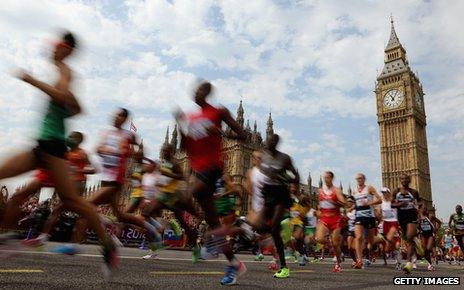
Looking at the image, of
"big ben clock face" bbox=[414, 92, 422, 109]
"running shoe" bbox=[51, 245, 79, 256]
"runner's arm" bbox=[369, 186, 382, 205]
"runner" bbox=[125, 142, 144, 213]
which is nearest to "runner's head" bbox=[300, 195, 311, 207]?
"runner's arm" bbox=[369, 186, 382, 205]

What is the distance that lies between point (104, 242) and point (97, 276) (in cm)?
71

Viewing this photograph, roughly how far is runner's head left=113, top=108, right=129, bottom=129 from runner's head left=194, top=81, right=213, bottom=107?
1693 millimetres

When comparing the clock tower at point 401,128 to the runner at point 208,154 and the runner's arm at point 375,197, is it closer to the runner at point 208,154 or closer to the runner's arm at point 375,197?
the runner's arm at point 375,197

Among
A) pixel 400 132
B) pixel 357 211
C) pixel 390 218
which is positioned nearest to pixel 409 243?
pixel 357 211

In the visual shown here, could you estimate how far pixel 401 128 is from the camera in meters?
84.5

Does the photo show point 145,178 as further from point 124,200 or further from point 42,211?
point 124,200

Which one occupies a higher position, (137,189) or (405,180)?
(405,180)

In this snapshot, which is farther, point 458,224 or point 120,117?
point 458,224

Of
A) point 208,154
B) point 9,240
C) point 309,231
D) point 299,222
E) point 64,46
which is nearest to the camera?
point 64,46

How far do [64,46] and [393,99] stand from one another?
301 feet

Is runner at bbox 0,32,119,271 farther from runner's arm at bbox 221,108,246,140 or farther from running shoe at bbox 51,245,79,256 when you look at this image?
runner's arm at bbox 221,108,246,140

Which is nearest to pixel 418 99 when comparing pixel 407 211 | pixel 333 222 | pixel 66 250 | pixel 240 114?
pixel 240 114

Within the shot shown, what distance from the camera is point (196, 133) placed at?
4.24 meters

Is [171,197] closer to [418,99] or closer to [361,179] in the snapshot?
[361,179]
